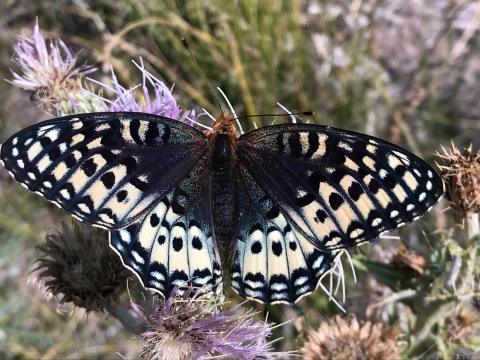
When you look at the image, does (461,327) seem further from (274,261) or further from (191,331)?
(191,331)

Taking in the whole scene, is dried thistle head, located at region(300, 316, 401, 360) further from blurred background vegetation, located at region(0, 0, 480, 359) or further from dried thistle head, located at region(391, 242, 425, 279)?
blurred background vegetation, located at region(0, 0, 480, 359)

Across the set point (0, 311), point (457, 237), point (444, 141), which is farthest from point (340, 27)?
point (0, 311)

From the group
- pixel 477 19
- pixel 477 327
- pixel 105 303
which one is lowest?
pixel 477 327

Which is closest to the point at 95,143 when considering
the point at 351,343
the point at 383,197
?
the point at 383,197

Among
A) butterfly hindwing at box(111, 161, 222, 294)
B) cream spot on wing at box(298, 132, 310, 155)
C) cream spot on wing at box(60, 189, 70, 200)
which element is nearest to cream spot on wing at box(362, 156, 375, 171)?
cream spot on wing at box(298, 132, 310, 155)

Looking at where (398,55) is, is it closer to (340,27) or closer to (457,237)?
(340,27)


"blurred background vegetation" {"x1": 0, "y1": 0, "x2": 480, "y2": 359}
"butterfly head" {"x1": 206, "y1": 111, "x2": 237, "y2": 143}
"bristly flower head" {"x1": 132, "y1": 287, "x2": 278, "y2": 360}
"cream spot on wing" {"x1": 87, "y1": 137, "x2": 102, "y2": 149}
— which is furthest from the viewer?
"blurred background vegetation" {"x1": 0, "y1": 0, "x2": 480, "y2": 359}
